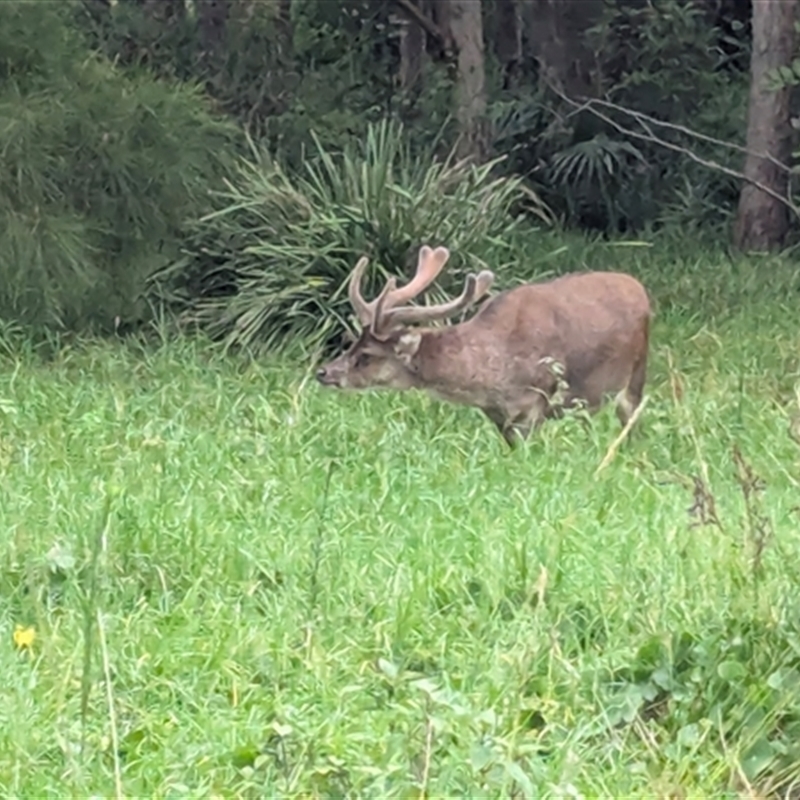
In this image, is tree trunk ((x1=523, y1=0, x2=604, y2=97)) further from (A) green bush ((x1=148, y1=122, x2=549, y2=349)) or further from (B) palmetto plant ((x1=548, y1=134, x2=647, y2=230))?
(A) green bush ((x1=148, y1=122, x2=549, y2=349))

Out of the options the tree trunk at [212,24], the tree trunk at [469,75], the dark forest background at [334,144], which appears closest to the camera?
the dark forest background at [334,144]

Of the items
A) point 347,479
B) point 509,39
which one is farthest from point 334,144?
point 347,479

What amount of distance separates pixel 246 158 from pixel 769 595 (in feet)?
28.5

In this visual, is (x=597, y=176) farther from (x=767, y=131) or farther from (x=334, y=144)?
(x=334, y=144)

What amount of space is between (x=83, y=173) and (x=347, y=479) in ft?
19.0

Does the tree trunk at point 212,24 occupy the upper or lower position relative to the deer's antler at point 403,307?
lower

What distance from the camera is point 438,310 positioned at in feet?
29.1

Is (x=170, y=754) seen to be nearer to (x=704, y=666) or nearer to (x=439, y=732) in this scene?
(x=439, y=732)

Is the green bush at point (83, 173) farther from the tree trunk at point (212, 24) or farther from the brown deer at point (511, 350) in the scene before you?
the tree trunk at point (212, 24)

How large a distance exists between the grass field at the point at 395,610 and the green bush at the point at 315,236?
2861 millimetres

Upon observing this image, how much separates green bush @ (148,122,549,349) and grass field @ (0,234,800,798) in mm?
2861

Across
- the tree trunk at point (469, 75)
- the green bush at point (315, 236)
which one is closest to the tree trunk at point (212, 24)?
the tree trunk at point (469, 75)

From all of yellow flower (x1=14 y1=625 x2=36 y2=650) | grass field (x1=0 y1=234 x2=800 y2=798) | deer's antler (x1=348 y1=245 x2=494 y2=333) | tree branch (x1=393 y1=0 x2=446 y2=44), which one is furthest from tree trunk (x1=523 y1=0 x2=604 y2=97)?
yellow flower (x1=14 y1=625 x2=36 y2=650)

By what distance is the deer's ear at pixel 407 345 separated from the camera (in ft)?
28.8
